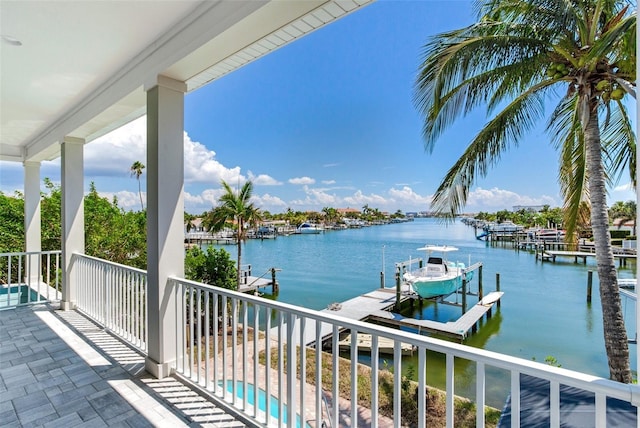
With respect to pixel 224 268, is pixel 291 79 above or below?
above

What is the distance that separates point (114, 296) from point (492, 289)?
20.2 m

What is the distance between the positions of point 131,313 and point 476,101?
16.1 ft

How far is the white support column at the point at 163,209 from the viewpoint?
109 inches

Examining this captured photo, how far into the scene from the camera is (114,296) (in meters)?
3.84

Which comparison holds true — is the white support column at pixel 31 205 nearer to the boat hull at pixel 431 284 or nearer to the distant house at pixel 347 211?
the boat hull at pixel 431 284

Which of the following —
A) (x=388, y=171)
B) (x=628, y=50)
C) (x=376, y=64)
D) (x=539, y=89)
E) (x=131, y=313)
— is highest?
(x=376, y=64)

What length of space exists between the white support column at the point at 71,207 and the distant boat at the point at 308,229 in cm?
3737

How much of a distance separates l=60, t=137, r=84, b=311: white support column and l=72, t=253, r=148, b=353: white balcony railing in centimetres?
14

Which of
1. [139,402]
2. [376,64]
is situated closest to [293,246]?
[376,64]

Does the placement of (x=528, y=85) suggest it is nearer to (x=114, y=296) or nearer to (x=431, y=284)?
(x=114, y=296)

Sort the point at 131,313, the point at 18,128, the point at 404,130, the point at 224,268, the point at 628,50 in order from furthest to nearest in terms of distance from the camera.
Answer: the point at 404,130 < the point at 224,268 < the point at 18,128 < the point at 131,313 < the point at 628,50

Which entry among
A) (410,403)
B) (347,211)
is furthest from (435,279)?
(347,211)

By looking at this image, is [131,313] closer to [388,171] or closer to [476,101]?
[476,101]

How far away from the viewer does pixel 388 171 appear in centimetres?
2986
